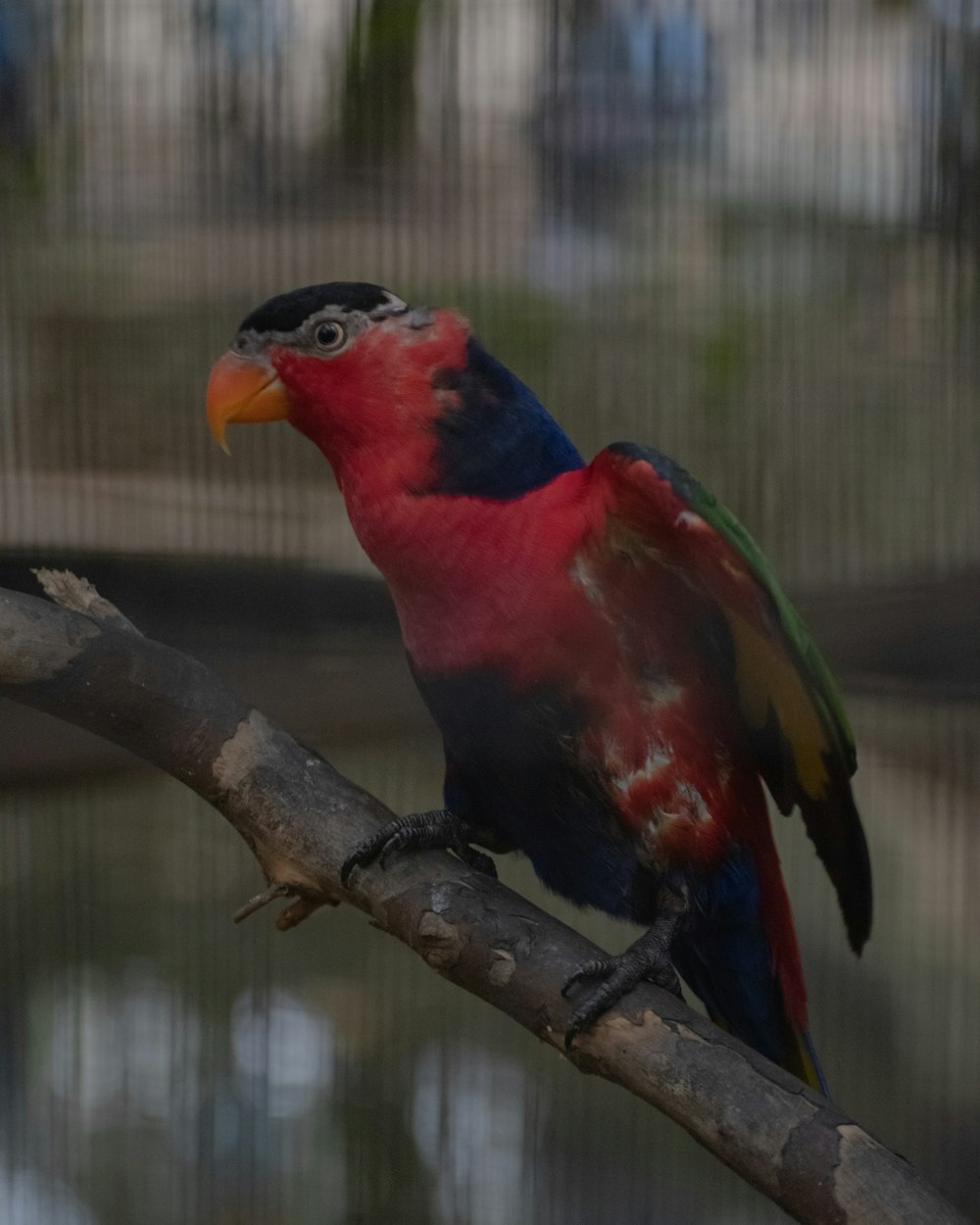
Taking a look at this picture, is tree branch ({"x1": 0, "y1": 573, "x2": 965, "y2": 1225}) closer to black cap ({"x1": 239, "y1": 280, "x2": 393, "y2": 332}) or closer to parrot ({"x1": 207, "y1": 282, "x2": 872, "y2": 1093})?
parrot ({"x1": 207, "y1": 282, "x2": 872, "y2": 1093})

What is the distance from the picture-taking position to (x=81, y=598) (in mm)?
525

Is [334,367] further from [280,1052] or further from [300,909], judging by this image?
[280,1052]

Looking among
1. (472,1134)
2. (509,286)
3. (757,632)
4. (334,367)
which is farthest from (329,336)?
(472,1134)

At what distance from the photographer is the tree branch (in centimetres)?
45

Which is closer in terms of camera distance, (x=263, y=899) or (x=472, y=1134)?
(x=263, y=899)

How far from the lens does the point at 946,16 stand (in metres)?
0.56

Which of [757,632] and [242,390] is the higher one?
[242,390]

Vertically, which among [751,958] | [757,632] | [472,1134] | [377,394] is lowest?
[472,1134]

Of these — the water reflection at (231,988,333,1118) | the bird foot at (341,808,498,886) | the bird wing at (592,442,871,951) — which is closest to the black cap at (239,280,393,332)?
the bird wing at (592,442,871,951)

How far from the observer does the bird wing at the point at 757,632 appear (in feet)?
1.58

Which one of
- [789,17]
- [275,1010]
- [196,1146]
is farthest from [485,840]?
[789,17]

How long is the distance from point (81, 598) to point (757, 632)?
332 mm

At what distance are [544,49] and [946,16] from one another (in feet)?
0.69

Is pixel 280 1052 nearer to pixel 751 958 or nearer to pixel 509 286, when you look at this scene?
pixel 751 958
